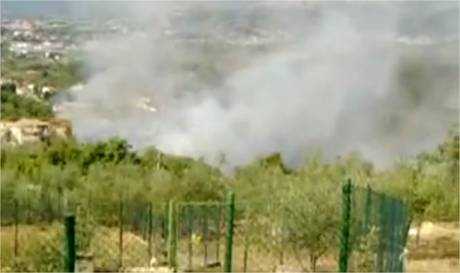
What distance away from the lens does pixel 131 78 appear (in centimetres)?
8369

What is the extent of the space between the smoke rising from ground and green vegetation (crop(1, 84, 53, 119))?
8.85 ft

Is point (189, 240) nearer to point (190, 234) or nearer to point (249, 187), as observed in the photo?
point (190, 234)

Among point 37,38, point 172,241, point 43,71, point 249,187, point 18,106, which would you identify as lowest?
point 172,241

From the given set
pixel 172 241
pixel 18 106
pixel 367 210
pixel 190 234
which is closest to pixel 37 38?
pixel 18 106

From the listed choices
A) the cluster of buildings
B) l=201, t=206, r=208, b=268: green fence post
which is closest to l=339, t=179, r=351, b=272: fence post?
l=201, t=206, r=208, b=268: green fence post

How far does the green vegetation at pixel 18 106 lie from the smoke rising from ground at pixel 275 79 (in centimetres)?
270

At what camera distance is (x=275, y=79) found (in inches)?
3361

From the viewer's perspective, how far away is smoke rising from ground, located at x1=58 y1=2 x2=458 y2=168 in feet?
207

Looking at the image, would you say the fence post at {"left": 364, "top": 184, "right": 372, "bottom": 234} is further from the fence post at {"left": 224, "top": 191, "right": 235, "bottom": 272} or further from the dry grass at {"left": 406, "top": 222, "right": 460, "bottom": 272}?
the dry grass at {"left": 406, "top": 222, "right": 460, "bottom": 272}

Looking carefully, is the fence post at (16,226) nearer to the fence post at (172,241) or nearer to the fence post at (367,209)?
the fence post at (172,241)

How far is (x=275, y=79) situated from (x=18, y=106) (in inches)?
1431

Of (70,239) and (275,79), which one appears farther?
(275,79)

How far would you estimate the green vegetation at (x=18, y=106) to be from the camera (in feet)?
168

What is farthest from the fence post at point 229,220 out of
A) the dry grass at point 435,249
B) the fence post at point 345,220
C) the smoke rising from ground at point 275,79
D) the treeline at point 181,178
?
the smoke rising from ground at point 275,79
